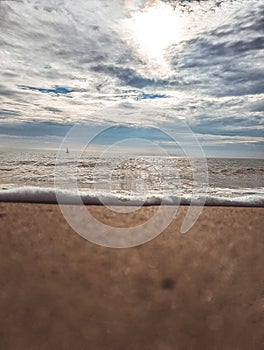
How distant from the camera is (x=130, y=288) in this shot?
138 centimetres

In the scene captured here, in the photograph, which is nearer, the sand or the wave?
the sand

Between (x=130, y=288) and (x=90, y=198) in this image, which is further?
(x=90, y=198)

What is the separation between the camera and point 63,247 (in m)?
1.67

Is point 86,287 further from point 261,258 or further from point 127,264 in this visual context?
point 261,258

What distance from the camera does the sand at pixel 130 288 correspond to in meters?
1.15

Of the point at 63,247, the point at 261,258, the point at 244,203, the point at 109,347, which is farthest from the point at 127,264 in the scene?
the point at 244,203

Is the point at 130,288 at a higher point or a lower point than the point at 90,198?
lower

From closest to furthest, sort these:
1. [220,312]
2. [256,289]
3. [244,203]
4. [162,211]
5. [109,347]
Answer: [109,347], [220,312], [256,289], [162,211], [244,203]

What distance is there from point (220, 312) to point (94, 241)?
754 millimetres

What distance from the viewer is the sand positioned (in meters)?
1.15

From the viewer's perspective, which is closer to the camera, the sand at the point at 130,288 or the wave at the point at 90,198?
the sand at the point at 130,288

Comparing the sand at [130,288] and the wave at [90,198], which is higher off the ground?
the wave at [90,198]

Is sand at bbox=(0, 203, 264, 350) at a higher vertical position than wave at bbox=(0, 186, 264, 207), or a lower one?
lower

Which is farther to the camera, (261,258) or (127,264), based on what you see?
(261,258)
